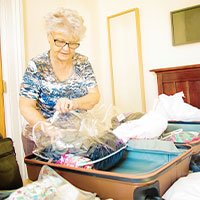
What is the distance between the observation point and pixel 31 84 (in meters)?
1.16

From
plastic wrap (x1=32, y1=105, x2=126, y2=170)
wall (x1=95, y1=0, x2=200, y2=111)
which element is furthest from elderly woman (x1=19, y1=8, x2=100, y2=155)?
wall (x1=95, y1=0, x2=200, y2=111)

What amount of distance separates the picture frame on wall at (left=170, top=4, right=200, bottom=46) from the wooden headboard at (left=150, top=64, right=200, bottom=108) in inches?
17.5

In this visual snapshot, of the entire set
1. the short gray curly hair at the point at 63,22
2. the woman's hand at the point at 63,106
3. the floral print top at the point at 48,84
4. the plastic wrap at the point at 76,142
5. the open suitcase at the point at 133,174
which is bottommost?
the open suitcase at the point at 133,174

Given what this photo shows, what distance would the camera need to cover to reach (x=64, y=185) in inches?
22.0

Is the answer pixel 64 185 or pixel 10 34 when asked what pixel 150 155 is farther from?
pixel 10 34

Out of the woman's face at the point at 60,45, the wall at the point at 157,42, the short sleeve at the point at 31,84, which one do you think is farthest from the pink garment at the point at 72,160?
the wall at the point at 157,42

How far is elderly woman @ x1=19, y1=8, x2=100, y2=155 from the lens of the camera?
1.16 meters

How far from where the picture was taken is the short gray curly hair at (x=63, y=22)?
1.18 metres

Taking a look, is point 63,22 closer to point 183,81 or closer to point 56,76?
point 56,76

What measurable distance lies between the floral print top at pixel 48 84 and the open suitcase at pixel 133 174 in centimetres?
43

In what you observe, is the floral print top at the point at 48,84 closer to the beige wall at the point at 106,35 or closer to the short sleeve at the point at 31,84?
the short sleeve at the point at 31,84

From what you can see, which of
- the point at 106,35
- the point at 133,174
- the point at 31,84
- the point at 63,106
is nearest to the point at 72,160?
the point at 133,174

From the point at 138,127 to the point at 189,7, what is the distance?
233cm

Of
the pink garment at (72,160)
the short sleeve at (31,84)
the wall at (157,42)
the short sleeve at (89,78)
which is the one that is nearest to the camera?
the pink garment at (72,160)
